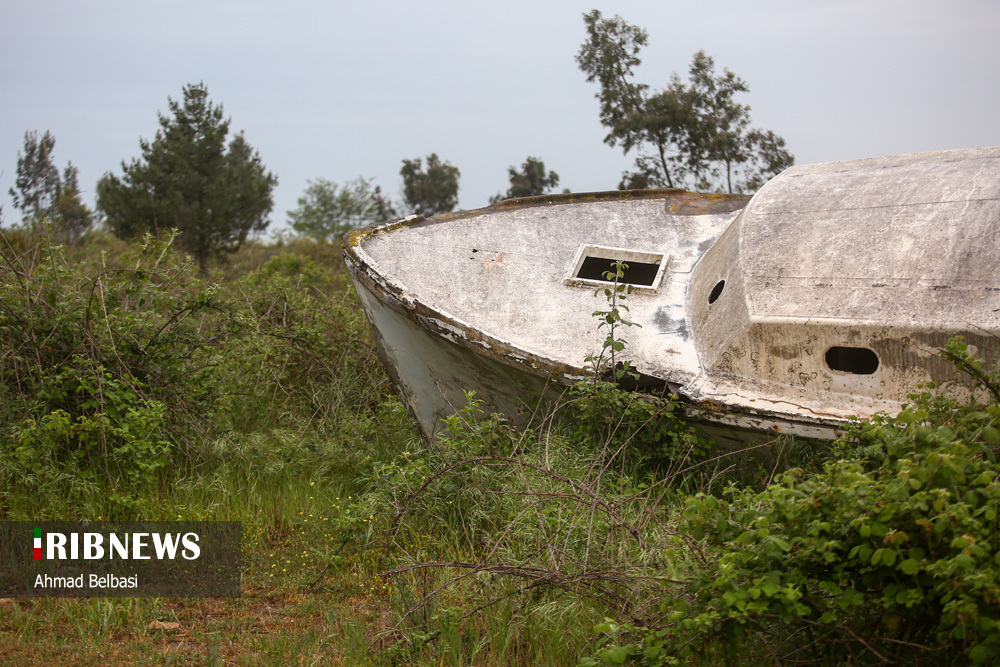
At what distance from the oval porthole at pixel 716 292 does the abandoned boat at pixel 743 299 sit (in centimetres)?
1

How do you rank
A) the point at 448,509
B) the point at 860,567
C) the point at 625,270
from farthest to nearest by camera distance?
the point at 625,270, the point at 448,509, the point at 860,567

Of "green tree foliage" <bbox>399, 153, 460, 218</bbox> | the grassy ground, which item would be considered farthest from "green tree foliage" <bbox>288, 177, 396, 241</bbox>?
the grassy ground

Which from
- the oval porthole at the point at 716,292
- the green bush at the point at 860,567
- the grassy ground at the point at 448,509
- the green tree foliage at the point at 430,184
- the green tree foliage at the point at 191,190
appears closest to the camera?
the green bush at the point at 860,567

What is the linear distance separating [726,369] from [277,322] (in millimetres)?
4537

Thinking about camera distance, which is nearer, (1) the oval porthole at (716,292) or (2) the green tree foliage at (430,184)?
(1) the oval porthole at (716,292)

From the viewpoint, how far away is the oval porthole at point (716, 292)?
538cm

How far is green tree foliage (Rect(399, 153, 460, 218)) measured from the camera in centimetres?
2133

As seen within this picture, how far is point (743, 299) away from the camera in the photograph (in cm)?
496

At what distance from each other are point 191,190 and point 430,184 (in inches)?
294

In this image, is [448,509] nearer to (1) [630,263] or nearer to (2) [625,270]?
(2) [625,270]

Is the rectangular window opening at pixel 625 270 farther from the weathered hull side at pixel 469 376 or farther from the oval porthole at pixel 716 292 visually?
the weathered hull side at pixel 469 376

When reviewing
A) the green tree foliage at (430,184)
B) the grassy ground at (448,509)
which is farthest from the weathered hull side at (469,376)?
the green tree foliage at (430,184)

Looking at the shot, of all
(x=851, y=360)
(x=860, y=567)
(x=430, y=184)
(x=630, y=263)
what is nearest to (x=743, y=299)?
(x=851, y=360)

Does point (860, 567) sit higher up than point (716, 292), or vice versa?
point (716, 292)
